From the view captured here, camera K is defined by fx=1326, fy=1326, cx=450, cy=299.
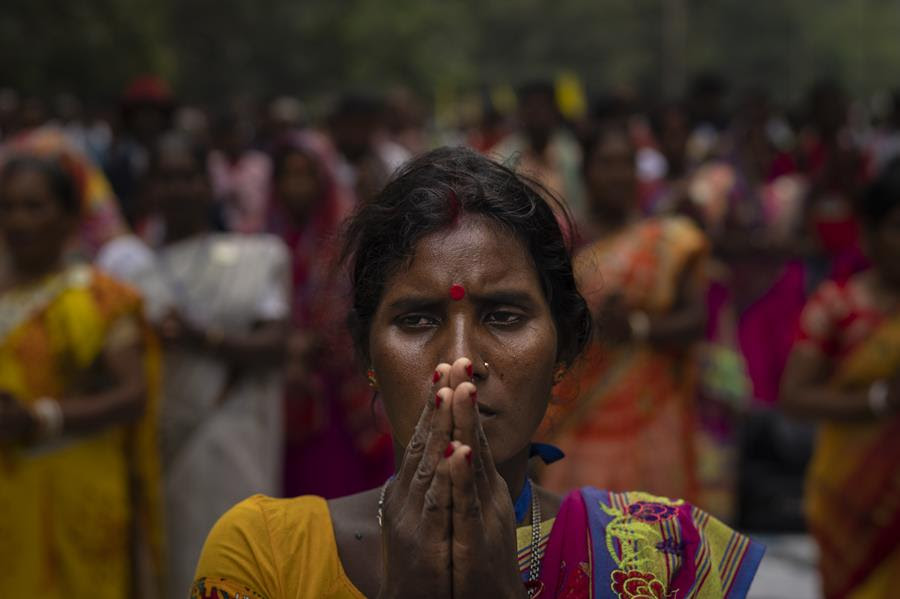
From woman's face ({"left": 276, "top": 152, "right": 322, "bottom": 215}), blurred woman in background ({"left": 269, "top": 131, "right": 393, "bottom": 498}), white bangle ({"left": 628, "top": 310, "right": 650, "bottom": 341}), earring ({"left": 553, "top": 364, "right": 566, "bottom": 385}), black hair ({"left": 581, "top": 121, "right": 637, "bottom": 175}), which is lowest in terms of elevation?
blurred woman in background ({"left": 269, "top": 131, "right": 393, "bottom": 498})

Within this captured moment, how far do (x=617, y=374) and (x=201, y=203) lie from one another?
6.56ft

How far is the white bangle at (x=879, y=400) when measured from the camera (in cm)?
438

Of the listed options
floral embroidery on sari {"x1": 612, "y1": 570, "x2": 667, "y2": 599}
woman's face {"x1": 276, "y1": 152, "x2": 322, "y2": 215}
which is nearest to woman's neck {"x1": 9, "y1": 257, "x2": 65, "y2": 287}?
woman's face {"x1": 276, "y1": 152, "x2": 322, "y2": 215}

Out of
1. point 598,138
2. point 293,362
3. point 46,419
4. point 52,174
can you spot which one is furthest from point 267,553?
point 293,362

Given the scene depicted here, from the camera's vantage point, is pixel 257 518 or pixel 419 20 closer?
pixel 257 518

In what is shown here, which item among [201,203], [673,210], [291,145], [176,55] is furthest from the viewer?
[176,55]

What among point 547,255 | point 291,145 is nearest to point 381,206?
point 547,255

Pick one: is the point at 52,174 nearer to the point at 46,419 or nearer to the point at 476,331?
the point at 46,419

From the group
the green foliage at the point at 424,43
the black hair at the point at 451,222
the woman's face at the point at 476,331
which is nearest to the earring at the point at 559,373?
the black hair at the point at 451,222

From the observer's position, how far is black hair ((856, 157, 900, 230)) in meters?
4.47

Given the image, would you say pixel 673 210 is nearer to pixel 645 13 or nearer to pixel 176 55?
pixel 176 55

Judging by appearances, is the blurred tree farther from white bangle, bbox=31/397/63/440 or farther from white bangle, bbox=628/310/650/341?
white bangle, bbox=31/397/63/440

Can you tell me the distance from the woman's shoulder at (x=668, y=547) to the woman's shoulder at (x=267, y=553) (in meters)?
0.44

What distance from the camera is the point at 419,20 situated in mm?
31609
